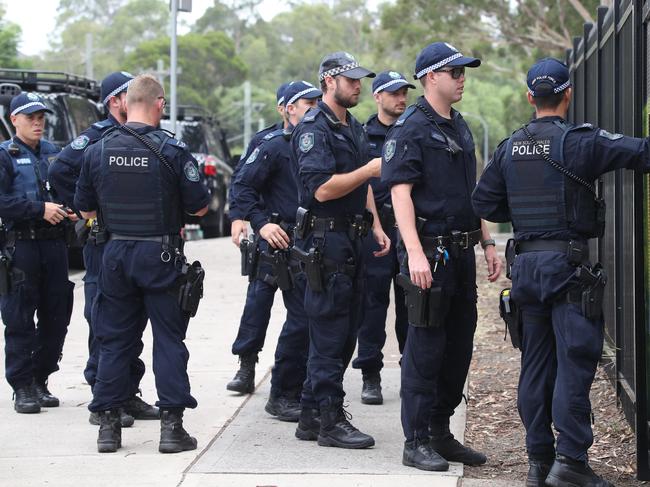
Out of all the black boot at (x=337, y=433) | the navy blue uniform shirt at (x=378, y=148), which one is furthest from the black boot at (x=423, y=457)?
the navy blue uniform shirt at (x=378, y=148)

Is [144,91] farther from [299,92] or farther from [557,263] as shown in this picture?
[557,263]

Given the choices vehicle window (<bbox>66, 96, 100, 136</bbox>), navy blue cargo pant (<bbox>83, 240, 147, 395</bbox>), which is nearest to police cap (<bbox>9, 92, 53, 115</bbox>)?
navy blue cargo pant (<bbox>83, 240, 147, 395</bbox>)

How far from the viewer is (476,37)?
3478cm

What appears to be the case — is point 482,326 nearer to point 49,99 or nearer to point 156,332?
point 156,332

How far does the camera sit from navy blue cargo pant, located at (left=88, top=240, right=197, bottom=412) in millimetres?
6543

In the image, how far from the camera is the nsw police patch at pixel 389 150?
6.06 meters

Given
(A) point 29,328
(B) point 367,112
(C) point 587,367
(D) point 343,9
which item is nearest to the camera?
(C) point 587,367

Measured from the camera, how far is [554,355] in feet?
18.7

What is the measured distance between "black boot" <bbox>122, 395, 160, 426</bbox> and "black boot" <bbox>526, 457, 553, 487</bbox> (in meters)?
2.65

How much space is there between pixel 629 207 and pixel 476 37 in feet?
94.1

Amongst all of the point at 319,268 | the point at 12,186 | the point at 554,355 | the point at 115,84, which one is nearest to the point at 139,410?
the point at 12,186

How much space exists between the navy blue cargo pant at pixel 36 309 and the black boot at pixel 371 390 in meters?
1.95

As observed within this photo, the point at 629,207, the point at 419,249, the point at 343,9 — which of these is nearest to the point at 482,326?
the point at 629,207

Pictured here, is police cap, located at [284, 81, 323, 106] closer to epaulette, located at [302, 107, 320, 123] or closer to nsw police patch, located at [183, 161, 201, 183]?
epaulette, located at [302, 107, 320, 123]
